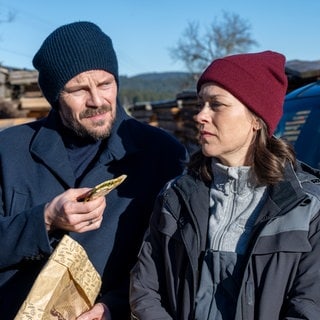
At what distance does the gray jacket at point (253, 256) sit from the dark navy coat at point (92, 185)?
28 centimetres

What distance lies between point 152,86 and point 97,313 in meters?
123

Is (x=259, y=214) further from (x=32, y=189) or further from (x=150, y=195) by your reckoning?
(x=32, y=189)

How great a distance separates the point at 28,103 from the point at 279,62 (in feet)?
40.7

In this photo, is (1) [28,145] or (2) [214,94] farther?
(1) [28,145]

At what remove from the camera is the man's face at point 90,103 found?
8.37 feet

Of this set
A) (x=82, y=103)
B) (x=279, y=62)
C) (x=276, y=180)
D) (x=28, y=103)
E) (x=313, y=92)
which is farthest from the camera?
(x=28, y=103)

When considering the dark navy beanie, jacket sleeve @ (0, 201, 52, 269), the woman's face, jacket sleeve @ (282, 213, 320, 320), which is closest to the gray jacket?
jacket sleeve @ (282, 213, 320, 320)

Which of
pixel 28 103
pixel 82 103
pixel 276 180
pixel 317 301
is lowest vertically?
pixel 28 103

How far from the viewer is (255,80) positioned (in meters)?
2.25

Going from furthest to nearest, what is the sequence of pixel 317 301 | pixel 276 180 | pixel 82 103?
pixel 82 103 < pixel 276 180 < pixel 317 301

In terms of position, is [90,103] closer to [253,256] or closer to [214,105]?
[214,105]

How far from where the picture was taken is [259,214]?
206 centimetres

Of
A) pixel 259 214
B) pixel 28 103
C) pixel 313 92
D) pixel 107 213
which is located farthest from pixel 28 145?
pixel 28 103

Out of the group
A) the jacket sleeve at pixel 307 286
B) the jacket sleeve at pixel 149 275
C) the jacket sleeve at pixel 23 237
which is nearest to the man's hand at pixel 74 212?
the jacket sleeve at pixel 23 237
